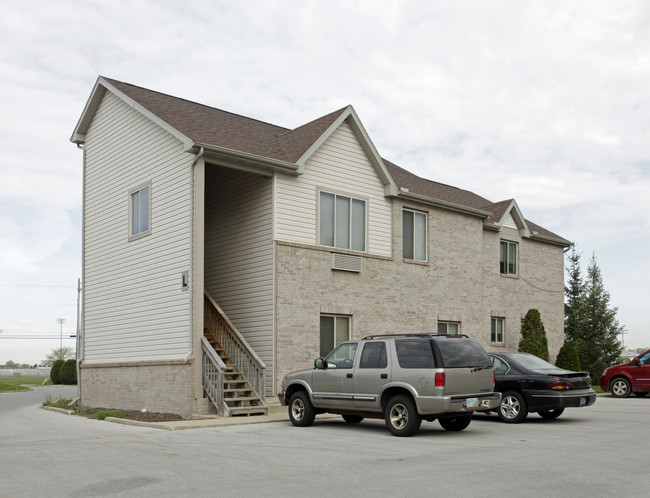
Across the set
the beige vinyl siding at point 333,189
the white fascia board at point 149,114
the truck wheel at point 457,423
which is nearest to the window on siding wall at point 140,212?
the white fascia board at point 149,114

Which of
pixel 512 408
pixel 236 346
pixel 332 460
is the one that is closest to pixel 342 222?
pixel 236 346

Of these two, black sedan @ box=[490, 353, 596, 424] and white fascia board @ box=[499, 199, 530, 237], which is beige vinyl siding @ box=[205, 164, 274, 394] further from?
white fascia board @ box=[499, 199, 530, 237]

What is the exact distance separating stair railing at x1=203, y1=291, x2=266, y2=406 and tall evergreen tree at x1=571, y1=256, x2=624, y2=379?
32.0 meters

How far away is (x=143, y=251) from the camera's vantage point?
21438mm

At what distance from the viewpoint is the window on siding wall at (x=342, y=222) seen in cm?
2141

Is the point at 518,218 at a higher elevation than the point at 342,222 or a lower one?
higher

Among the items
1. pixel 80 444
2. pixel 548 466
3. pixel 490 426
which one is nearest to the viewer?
pixel 548 466

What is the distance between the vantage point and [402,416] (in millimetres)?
13305

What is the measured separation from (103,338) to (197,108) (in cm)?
810

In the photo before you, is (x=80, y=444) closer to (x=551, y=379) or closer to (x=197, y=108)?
(x=551, y=379)

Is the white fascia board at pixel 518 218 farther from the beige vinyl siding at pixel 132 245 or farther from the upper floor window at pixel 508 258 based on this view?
the beige vinyl siding at pixel 132 245

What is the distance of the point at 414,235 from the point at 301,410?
1054 cm

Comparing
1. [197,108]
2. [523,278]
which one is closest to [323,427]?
[197,108]

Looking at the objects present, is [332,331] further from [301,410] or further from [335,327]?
[301,410]
